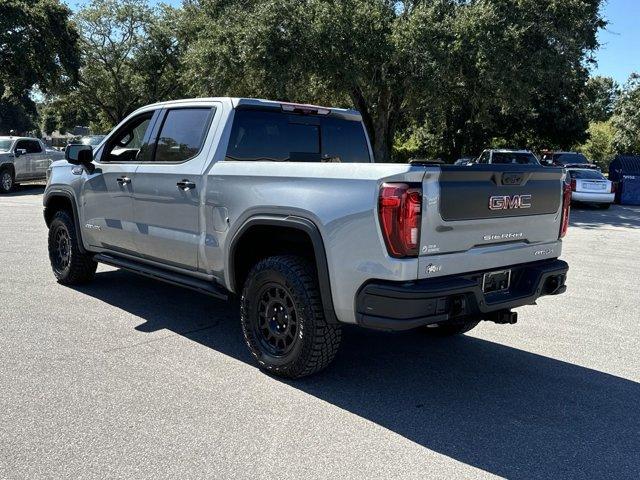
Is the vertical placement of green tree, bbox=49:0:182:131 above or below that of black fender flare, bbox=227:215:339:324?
above

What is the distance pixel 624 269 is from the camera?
899 cm

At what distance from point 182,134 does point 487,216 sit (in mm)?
2711

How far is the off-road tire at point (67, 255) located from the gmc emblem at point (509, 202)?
450 cm

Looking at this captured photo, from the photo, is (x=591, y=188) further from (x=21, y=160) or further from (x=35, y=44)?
(x=35, y=44)

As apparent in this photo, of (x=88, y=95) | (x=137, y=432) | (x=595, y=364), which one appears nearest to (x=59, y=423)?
(x=137, y=432)

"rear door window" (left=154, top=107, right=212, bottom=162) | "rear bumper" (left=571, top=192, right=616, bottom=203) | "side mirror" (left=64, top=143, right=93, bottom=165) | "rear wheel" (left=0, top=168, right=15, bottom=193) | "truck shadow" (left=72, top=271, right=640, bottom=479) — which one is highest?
"rear door window" (left=154, top=107, right=212, bottom=162)

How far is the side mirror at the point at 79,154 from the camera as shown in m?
5.91

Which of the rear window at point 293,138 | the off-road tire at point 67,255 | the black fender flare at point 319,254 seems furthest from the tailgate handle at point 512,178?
the off-road tire at point 67,255

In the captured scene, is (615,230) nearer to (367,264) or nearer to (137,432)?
(367,264)

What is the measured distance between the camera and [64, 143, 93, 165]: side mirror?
591 centimetres

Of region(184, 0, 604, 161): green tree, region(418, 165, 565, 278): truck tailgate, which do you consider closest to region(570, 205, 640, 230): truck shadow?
region(184, 0, 604, 161): green tree

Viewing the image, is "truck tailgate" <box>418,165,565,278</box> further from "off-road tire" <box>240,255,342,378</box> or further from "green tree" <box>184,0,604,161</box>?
"green tree" <box>184,0,604,161</box>

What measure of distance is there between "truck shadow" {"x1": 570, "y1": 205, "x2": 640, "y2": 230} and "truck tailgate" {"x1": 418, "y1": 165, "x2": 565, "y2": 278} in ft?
37.6

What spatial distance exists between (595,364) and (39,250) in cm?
786
